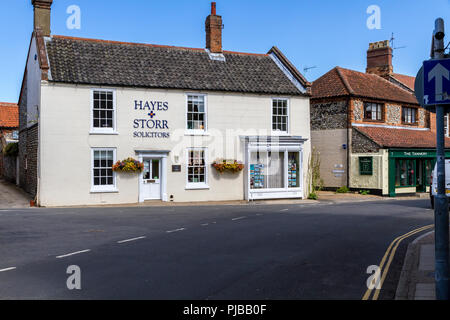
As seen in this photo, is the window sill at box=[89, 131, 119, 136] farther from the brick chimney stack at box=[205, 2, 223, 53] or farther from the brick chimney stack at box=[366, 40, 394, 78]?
the brick chimney stack at box=[366, 40, 394, 78]

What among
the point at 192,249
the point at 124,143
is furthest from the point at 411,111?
the point at 192,249

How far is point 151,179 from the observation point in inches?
901

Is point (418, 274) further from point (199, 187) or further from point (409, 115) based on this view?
point (409, 115)

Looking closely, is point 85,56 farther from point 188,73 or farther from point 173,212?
point 173,212

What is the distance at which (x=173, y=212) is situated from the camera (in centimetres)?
1828

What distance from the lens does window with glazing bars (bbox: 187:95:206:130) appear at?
2370cm

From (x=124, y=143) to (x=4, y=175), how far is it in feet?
62.6

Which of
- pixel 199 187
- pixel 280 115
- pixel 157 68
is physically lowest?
pixel 199 187

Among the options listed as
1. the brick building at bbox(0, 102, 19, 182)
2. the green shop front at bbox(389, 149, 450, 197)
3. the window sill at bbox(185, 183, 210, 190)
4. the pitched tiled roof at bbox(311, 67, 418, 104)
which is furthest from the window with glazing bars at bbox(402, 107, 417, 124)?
the brick building at bbox(0, 102, 19, 182)

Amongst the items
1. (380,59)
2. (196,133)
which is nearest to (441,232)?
(196,133)

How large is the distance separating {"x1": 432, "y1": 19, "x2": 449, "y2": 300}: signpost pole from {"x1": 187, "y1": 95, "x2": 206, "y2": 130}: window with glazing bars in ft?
58.7

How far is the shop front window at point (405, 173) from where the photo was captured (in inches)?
1162

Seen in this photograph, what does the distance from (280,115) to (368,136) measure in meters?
6.98
